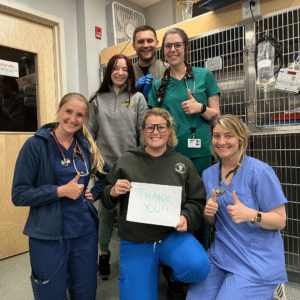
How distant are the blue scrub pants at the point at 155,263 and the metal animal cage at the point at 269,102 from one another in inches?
41.0

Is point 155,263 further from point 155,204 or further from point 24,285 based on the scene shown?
point 24,285

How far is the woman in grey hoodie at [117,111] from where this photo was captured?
1.80 m

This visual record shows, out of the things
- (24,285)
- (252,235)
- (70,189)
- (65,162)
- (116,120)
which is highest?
(116,120)

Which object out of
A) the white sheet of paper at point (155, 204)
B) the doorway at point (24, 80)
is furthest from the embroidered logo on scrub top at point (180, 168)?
the doorway at point (24, 80)

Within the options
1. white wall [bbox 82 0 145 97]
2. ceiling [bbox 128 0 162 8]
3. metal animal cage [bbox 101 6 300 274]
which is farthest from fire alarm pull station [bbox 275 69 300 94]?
ceiling [bbox 128 0 162 8]

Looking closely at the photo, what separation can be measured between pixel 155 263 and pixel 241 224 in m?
0.48

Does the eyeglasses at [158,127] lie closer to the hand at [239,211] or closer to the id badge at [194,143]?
the id badge at [194,143]

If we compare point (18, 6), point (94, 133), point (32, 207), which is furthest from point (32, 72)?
point (32, 207)

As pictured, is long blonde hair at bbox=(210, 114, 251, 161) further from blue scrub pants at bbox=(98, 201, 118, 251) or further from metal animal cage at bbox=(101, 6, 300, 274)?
blue scrub pants at bbox=(98, 201, 118, 251)

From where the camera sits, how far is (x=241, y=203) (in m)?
1.20

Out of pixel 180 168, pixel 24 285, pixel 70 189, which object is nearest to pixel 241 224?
pixel 180 168

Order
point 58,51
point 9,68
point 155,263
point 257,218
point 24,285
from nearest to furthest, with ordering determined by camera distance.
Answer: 1. point 257,218
2. point 155,263
3. point 24,285
4. point 9,68
5. point 58,51

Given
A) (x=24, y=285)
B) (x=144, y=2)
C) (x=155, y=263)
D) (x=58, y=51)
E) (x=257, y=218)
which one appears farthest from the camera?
(x=144, y=2)

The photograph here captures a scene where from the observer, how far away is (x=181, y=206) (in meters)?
1.41
